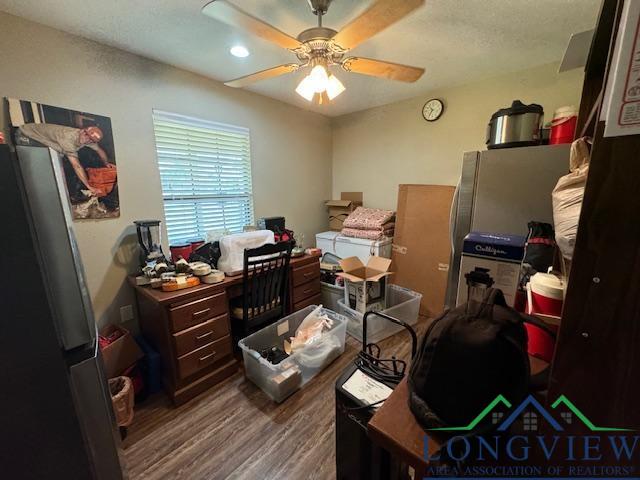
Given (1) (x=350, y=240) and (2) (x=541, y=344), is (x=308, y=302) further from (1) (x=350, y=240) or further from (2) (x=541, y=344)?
(2) (x=541, y=344)

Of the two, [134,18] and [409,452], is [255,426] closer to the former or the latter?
[409,452]

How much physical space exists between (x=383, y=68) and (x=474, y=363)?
1674 mm

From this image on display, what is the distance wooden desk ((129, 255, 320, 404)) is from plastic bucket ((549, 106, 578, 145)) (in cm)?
241

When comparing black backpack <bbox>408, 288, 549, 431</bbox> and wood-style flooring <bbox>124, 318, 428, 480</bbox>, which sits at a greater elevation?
black backpack <bbox>408, 288, 549, 431</bbox>

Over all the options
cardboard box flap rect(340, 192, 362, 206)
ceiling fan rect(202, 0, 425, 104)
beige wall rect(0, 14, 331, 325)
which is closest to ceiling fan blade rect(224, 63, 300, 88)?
ceiling fan rect(202, 0, 425, 104)

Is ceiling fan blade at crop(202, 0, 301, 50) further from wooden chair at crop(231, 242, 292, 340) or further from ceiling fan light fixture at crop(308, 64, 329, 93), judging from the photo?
wooden chair at crop(231, 242, 292, 340)

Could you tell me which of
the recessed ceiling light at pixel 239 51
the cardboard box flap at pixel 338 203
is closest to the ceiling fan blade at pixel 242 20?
the recessed ceiling light at pixel 239 51

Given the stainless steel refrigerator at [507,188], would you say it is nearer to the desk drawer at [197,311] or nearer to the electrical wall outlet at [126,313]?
the desk drawer at [197,311]

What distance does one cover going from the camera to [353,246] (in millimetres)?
3104

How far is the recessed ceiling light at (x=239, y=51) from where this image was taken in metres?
1.84

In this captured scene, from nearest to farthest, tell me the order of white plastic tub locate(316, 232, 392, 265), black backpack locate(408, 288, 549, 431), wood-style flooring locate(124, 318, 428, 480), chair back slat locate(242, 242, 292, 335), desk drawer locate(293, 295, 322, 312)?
black backpack locate(408, 288, 549, 431) < wood-style flooring locate(124, 318, 428, 480) < chair back slat locate(242, 242, 292, 335) < desk drawer locate(293, 295, 322, 312) < white plastic tub locate(316, 232, 392, 265)

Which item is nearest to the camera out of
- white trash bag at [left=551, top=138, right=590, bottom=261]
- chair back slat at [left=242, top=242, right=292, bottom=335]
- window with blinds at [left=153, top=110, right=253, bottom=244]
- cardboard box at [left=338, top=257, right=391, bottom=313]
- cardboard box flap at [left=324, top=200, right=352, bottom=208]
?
white trash bag at [left=551, top=138, right=590, bottom=261]

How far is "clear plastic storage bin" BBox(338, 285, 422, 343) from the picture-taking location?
2393mm

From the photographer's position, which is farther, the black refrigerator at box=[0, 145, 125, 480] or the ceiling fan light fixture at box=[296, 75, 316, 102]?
the ceiling fan light fixture at box=[296, 75, 316, 102]
